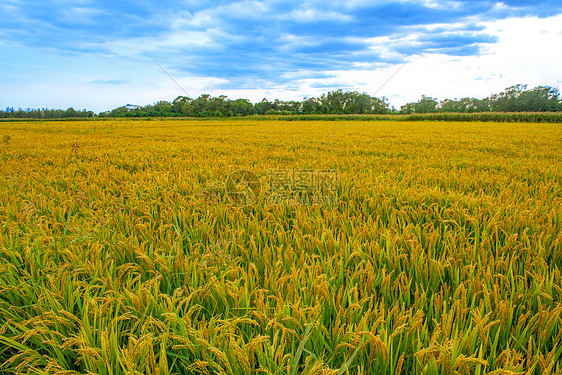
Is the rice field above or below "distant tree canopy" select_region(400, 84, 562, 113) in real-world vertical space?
below

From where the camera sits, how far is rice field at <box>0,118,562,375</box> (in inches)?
37.4

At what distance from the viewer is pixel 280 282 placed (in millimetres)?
1262

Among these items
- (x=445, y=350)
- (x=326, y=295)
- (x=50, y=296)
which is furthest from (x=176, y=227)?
(x=445, y=350)

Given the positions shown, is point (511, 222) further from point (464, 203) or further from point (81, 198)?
point (81, 198)

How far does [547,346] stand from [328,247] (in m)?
0.99

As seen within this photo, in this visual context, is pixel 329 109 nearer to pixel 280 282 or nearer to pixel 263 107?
pixel 263 107
